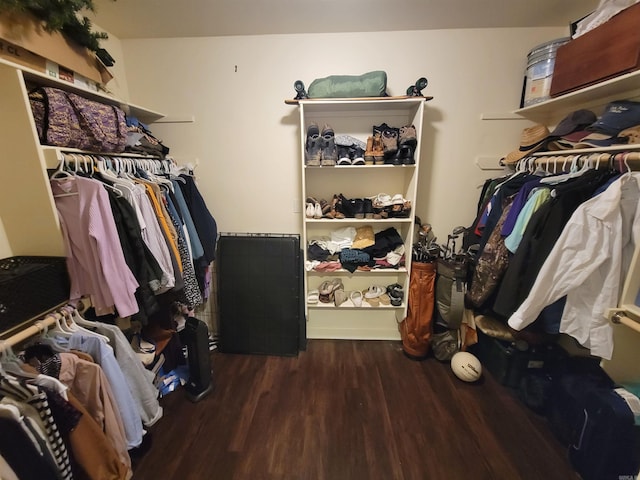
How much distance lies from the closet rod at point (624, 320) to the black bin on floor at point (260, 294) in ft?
5.81

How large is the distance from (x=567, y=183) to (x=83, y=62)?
104 inches

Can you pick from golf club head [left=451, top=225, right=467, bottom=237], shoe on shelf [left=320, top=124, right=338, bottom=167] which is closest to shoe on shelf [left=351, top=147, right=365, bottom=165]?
shoe on shelf [left=320, top=124, right=338, bottom=167]

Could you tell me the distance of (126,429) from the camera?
1.22 meters

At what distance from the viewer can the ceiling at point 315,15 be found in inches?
62.9

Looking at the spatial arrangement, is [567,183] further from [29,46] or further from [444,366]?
[29,46]

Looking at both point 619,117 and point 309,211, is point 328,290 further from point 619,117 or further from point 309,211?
point 619,117

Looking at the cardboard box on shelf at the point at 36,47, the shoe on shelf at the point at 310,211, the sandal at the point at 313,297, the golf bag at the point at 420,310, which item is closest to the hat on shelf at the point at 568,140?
the golf bag at the point at 420,310

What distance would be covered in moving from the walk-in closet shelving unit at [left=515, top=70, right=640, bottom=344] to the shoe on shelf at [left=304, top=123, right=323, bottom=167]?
1.44 m

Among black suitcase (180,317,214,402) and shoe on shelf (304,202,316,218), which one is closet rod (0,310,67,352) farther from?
shoe on shelf (304,202,316,218)

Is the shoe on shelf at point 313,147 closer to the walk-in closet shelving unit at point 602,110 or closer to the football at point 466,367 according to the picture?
the walk-in closet shelving unit at point 602,110

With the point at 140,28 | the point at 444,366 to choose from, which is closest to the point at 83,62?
the point at 140,28

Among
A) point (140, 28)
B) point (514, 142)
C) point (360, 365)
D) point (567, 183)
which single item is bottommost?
point (360, 365)

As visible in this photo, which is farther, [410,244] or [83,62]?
[410,244]

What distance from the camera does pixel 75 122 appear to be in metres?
1.27
